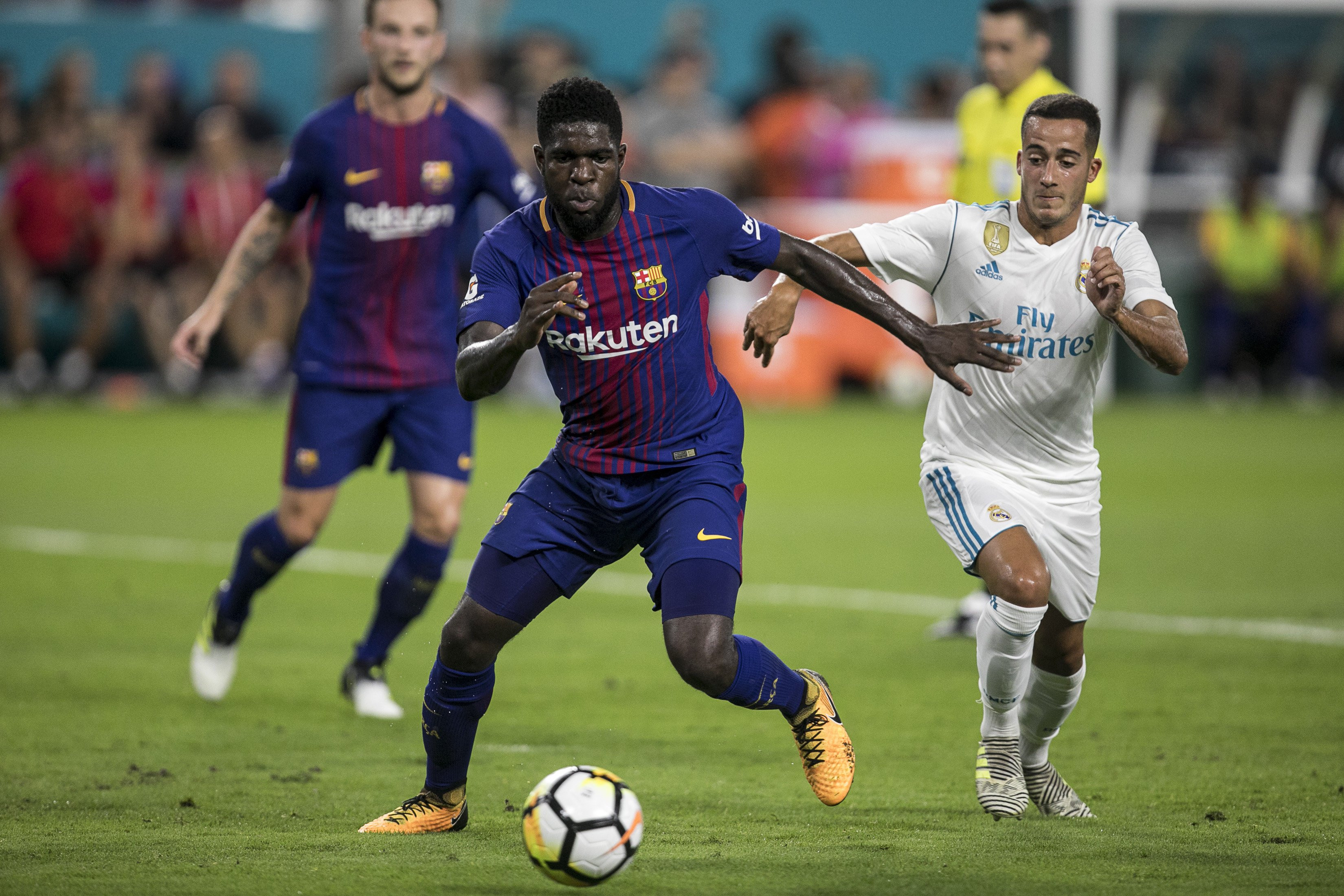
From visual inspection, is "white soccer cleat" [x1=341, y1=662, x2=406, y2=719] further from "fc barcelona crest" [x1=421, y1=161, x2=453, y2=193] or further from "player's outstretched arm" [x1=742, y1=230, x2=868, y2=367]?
"player's outstretched arm" [x1=742, y1=230, x2=868, y2=367]

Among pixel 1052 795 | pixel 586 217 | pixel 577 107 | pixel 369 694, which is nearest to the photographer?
pixel 577 107

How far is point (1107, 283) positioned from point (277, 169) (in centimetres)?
1644

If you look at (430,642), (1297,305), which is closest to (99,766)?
(430,642)

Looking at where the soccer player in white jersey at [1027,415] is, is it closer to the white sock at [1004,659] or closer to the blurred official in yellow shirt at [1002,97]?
the white sock at [1004,659]

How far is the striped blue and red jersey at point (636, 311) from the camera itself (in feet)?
17.0

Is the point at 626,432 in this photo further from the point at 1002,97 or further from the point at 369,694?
the point at 1002,97

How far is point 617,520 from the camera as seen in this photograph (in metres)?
5.25

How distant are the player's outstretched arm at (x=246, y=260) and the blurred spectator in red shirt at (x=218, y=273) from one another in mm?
12500

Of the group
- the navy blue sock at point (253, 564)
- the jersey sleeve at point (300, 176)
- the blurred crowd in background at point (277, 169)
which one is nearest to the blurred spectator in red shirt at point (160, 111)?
the blurred crowd in background at point (277, 169)

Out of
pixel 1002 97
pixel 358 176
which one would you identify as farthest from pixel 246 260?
pixel 1002 97

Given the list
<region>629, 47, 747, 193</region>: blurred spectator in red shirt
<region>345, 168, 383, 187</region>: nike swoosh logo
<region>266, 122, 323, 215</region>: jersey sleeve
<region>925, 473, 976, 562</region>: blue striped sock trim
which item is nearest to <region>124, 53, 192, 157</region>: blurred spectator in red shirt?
<region>629, 47, 747, 193</region>: blurred spectator in red shirt

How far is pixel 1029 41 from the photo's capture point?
8.22 m

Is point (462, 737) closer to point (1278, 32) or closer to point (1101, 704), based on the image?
point (1101, 704)

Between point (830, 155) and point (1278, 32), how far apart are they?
6.40 metres
